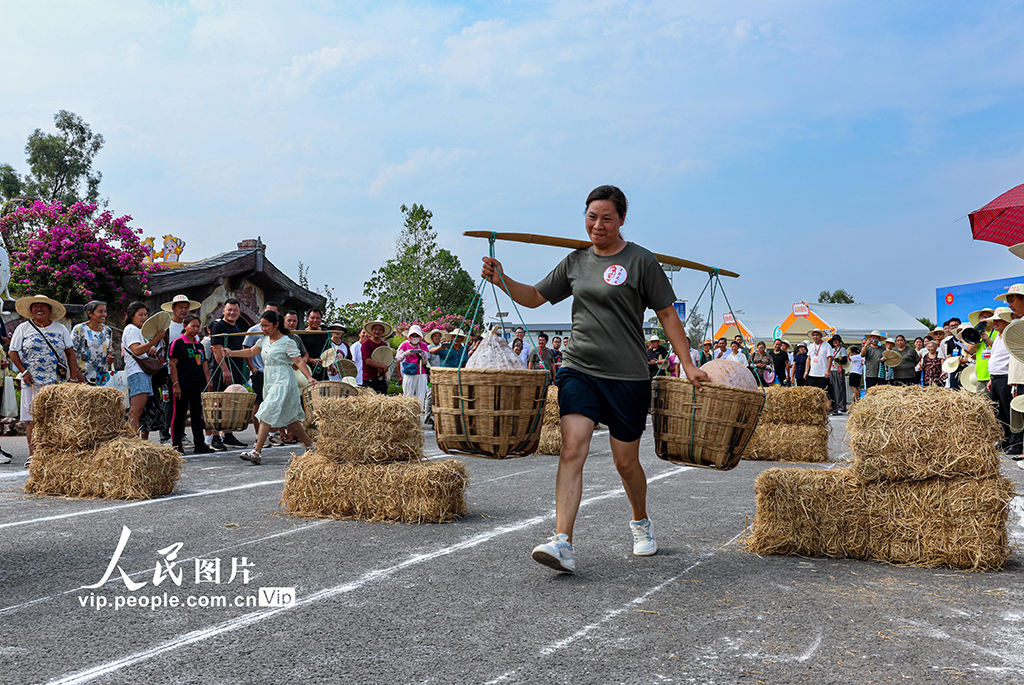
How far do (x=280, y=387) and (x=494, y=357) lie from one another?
18.5ft

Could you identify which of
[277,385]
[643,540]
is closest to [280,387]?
[277,385]

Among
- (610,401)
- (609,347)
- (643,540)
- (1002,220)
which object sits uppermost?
(1002,220)

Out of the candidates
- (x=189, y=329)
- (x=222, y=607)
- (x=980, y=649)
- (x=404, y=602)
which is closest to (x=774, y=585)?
(x=980, y=649)

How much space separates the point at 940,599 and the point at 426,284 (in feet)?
134

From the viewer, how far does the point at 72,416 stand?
24.6ft

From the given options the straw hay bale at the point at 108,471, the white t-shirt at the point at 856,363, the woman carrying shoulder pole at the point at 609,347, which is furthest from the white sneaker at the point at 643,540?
the white t-shirt at the point at 856,363

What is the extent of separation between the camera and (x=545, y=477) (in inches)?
Result: 346

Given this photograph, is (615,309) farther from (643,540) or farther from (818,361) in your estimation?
(818,361)

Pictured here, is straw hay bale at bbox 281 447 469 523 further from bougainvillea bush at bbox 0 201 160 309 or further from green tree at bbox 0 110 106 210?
green tree at bbox 0 110 106 210

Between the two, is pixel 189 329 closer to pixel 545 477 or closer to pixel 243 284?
pixel 545 477

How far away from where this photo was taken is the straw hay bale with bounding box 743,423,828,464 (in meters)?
11.0

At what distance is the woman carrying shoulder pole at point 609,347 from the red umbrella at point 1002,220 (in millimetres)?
5480

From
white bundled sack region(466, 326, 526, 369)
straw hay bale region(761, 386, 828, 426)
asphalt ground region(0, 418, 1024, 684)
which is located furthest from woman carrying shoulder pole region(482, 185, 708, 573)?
straw hay bale region(761, 386, 828, 426)

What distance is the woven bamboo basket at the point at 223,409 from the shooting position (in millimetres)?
11336
